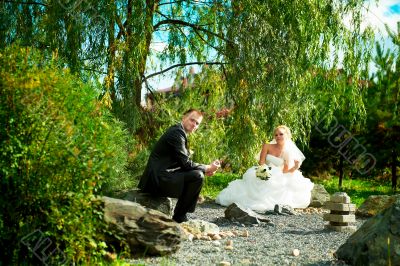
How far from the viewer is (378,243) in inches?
181

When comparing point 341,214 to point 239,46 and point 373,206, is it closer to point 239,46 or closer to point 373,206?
point 373,206

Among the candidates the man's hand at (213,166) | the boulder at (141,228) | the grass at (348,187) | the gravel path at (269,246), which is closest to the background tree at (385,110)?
the grass at (348,187)

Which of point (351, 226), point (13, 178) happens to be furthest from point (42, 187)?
point (351, 226)

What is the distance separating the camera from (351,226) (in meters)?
7.19

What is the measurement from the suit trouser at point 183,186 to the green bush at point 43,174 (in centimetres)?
233

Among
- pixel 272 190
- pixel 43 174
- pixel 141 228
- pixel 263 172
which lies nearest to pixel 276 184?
pixel 272 190

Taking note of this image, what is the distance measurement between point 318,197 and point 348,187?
7325 mm

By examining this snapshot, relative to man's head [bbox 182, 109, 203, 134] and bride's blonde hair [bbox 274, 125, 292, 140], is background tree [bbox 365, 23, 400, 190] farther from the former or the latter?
man's head [bbox 182, 109, 203, 134]

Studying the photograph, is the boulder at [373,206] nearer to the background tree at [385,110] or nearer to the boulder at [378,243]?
the boulder at [378,243]

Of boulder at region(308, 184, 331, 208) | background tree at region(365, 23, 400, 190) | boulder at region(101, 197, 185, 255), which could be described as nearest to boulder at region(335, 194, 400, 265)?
boulder at region(101, 197, 185, 255)

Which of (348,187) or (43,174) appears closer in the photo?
(43,174)

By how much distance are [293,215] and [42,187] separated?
5486 millimetres

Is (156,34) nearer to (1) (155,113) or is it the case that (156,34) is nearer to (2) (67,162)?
(1) (155,113)

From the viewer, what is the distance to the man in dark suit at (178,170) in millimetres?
6605
